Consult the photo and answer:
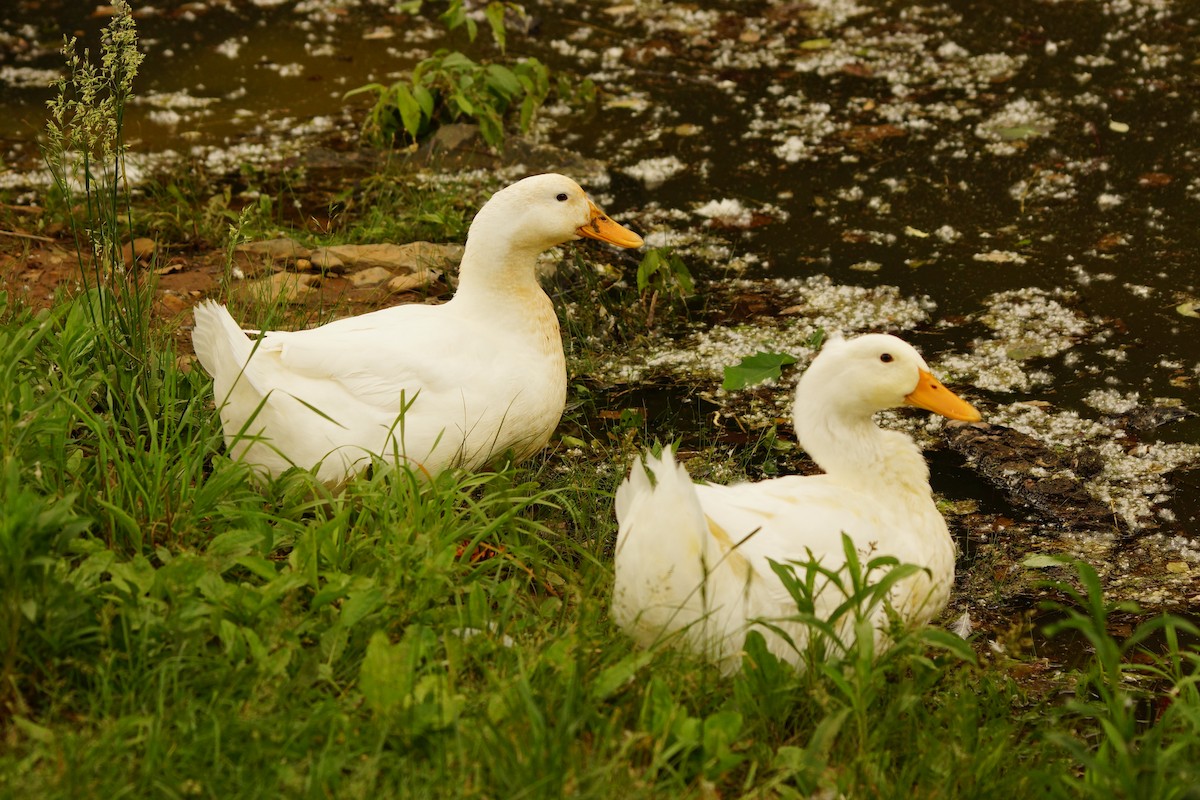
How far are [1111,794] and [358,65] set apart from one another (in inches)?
249

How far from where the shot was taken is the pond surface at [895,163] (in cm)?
445

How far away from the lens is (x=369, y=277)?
195 inches

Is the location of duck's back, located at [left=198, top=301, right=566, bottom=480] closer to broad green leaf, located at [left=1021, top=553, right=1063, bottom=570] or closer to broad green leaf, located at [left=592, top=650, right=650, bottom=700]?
broad green leaf, located at [left=592, top=650, right=650, bottom=700]

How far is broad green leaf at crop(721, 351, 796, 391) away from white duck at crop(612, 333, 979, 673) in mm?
633

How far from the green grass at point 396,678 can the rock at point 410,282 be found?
1.67 m

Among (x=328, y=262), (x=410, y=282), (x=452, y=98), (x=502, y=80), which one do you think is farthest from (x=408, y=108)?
(x=410, y=282)

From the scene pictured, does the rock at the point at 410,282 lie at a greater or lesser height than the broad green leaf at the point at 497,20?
lesser

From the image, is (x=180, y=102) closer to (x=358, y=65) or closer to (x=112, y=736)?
(x=358, y=65)

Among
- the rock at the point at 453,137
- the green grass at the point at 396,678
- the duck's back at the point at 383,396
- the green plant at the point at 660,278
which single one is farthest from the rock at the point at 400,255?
the green grass at the point at 396,678

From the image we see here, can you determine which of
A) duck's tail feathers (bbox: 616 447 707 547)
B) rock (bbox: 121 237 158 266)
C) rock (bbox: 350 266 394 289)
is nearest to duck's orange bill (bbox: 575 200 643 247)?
rock (bbox: 350 266 394 289)

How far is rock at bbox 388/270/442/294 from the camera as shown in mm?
4855

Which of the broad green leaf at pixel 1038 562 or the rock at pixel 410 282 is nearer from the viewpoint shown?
the broad green leaf at pixel 1038 562

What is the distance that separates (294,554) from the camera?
2.81 m

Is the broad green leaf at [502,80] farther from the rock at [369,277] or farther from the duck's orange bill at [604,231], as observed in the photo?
the duck's orange bill at [604,231]
